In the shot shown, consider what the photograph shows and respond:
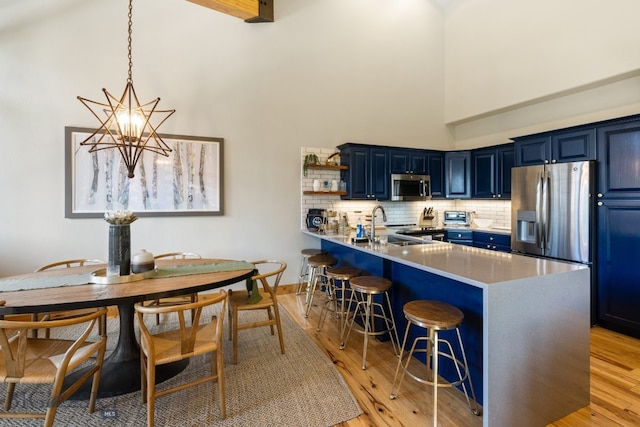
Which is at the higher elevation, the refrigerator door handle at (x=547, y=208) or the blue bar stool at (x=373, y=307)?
the refrigerator door handle at (x=547, y=208)

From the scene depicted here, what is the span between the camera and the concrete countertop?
1754 mm

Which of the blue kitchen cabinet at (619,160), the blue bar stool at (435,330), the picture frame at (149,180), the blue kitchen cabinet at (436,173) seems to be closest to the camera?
the blue bar stool at (435,330)

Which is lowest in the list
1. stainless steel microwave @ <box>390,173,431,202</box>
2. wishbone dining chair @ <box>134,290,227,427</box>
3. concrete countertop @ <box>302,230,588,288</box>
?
wishbone dining chair @ <box>134,290,227,427</box>

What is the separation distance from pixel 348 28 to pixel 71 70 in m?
3.84

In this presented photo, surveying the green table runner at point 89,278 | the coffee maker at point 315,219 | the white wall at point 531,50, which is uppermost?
the white wall at point 531,50

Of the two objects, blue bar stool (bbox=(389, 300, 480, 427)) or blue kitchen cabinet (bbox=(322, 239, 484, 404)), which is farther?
blue kitchen cabinet (bbox=(322, 239, 484, 404))

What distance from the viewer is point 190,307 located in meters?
1.68

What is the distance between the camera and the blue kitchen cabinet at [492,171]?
4594mm

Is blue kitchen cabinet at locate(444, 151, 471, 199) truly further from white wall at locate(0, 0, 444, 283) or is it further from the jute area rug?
the jute area rug

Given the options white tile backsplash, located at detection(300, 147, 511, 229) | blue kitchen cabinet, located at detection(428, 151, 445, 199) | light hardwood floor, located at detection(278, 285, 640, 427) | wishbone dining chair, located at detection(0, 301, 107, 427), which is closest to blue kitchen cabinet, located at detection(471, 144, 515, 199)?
white tile backsplash, located at detection(300, 147, 511, 229)

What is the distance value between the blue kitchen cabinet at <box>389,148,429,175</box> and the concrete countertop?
2434mm

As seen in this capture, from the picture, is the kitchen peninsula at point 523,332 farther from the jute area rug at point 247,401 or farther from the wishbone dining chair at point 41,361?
the wishbone dining chair at point 41,361

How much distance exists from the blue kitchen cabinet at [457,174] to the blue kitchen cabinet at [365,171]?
1.25 metres

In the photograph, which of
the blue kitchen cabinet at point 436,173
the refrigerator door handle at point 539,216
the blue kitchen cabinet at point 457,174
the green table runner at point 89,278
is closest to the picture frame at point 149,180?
the green table runner at point 89,278
